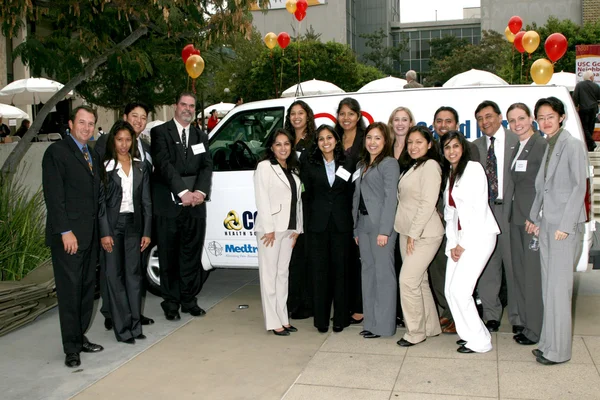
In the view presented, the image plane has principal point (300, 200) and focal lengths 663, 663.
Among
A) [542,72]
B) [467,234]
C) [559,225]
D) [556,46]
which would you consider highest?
[556,46]

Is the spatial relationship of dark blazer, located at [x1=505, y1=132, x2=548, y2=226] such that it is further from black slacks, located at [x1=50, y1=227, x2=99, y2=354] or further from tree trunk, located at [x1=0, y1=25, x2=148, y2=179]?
tree trunk, located at [x1=0, y1=25, x2=148, y2=179]

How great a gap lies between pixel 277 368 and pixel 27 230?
3501 mm

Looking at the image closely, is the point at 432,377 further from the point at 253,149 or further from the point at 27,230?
the point at 27,230

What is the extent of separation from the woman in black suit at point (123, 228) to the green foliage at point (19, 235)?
163 centimetres

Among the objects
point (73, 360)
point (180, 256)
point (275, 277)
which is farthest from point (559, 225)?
point (73, 360)

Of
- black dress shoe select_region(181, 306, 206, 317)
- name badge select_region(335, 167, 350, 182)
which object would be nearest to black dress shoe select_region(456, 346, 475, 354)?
name badge select_region(335, 167, 350, 182)

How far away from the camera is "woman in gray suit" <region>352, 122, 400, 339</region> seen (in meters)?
5.65

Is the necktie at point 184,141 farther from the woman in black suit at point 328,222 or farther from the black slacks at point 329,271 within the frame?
the black slacks at point 329,271

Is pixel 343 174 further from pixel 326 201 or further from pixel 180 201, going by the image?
pixel 180 201

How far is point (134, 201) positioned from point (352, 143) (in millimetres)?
2052

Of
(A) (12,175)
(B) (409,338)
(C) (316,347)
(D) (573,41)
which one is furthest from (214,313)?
(D) (573,41)

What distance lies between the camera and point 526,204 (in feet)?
18.2

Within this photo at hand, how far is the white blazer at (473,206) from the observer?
5.24 meters

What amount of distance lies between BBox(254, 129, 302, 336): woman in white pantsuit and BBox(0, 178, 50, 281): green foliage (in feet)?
8.75
